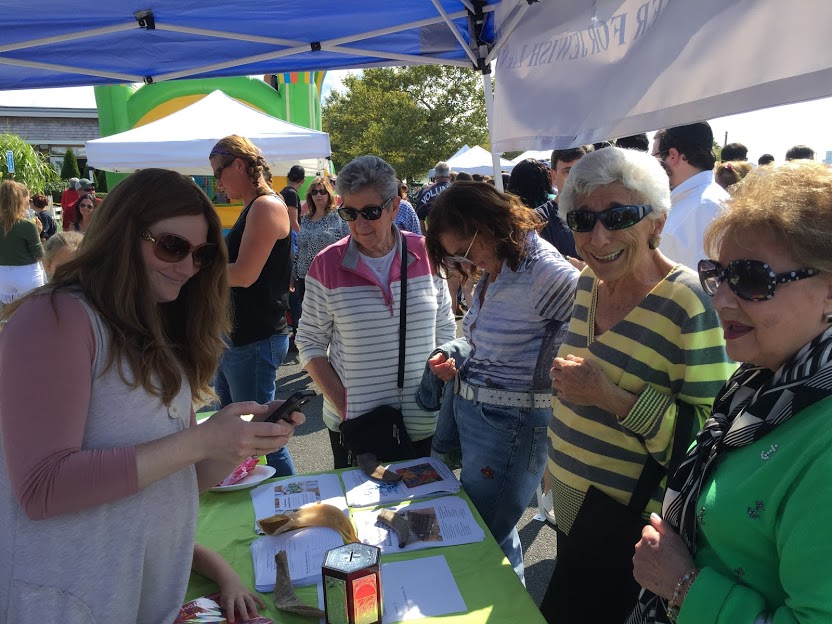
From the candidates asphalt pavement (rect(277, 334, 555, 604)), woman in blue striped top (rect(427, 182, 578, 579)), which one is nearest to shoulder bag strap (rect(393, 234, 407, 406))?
woman in blue striped top (rect(427, 182, 578, 579))

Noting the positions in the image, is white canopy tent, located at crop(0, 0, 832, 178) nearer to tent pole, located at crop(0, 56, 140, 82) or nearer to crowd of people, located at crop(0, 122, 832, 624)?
tent pole, located at crop(0, 56, 140, 82)

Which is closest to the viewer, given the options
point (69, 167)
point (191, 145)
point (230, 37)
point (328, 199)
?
point (230, 37)

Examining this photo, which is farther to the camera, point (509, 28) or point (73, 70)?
point (73, 70)

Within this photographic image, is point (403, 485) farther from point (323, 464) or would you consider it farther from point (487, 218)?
point (323, 464)

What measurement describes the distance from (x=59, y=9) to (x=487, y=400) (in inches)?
95.3

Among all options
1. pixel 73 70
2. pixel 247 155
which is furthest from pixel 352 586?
pixel 73 70

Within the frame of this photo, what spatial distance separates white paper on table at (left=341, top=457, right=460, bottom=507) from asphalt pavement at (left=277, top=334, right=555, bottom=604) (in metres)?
1.13

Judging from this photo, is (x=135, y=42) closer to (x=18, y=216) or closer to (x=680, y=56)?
(x=680, y=56)

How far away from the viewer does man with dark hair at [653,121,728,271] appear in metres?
2.95

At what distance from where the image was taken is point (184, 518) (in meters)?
1.33

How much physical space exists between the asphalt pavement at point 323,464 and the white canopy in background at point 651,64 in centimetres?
208

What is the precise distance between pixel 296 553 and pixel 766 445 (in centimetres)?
121

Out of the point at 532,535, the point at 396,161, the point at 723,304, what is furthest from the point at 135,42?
the point at 396,161

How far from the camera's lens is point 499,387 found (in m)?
2.06
